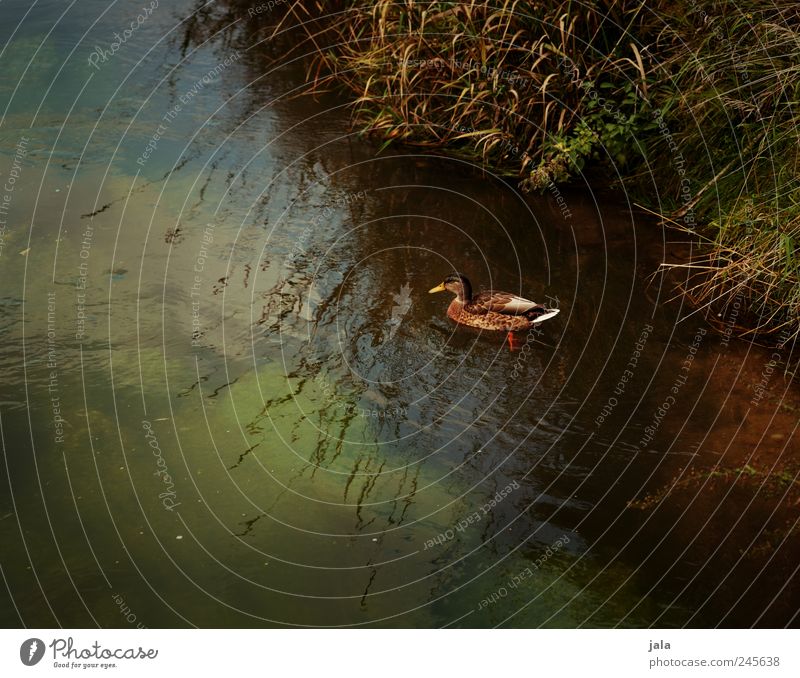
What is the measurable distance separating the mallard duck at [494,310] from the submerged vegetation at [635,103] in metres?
1.32

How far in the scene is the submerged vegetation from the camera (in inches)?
298

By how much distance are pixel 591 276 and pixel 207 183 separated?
11.5 ft

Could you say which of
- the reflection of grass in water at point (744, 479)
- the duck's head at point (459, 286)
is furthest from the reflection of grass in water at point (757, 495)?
the duck's head at point (459, 286)

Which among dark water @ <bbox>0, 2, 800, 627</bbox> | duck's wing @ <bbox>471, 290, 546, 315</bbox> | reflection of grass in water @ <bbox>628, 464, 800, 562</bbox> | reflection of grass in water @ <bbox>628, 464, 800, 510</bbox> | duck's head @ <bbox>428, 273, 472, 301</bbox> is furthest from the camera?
duck's head @ <bbox>428, 273, 472, 301</bbox>

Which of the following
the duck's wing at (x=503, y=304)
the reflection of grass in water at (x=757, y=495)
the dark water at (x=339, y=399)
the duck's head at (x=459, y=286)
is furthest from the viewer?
the duck's head at (x=459, y=286)

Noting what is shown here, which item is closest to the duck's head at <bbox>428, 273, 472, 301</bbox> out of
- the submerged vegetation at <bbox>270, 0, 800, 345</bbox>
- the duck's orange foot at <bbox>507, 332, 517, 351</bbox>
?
the duck's orange foot at <bbox>507, 332, 517, 351</bbox>

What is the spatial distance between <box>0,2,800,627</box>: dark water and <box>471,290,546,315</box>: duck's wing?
0.90 ft

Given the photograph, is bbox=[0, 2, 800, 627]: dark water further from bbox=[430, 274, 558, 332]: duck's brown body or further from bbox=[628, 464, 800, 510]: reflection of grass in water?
bbox=[430, 274, 558, 332]: duck's brown body

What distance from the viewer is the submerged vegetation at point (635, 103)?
7.56 metres

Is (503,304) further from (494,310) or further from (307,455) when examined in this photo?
(307,455)

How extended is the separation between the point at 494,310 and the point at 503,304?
9cm

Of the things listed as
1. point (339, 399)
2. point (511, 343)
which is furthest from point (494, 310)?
point (339, 399)

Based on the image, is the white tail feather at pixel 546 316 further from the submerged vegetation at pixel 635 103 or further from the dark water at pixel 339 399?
the submerged vegetation at pixel 635 103

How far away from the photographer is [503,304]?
7430mm
